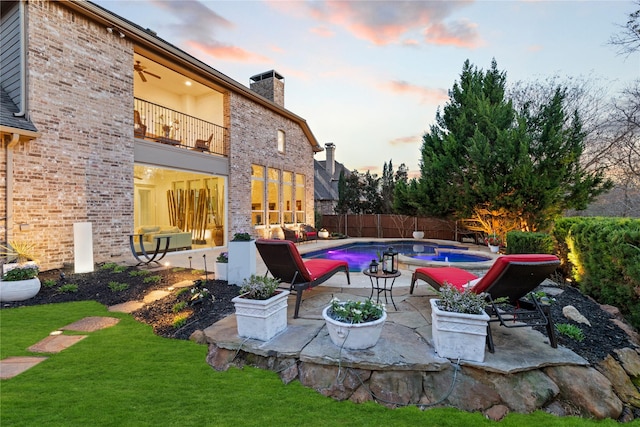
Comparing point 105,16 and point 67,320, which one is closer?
point 67,320

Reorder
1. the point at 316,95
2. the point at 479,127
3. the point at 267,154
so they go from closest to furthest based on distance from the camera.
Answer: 1. the point at 479,127
2. the point at 267,154
3. the point at 316,95

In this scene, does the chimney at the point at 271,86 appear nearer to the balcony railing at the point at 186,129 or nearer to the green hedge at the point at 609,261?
the balcony railing at the point at 186,129

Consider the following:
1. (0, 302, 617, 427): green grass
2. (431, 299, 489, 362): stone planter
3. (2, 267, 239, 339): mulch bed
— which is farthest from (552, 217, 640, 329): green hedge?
(2, 267, 239, 339): mulch bed

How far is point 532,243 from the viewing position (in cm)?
731

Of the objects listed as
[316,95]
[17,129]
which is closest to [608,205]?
[316,95]

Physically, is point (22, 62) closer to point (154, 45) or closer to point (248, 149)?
point (154, 45)

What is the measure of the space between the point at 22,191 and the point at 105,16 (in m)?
4.80

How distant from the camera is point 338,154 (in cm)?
2852

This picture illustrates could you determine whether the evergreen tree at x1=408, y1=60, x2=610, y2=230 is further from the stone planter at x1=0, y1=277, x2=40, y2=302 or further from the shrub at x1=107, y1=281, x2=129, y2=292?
the stone planter at x1=0, y1=277, x2=40, y2=302

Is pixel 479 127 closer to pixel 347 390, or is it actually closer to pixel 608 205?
pixel 608 205

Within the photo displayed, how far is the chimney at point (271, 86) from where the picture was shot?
49.5 ft

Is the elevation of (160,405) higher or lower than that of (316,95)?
lower

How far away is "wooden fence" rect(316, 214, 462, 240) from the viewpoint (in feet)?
52.5

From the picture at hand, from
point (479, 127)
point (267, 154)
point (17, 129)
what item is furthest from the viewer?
point (267, 154)
